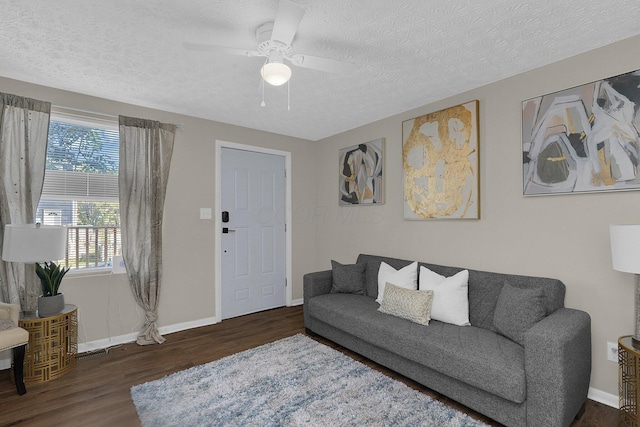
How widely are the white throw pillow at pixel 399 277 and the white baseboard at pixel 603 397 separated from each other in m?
1.35

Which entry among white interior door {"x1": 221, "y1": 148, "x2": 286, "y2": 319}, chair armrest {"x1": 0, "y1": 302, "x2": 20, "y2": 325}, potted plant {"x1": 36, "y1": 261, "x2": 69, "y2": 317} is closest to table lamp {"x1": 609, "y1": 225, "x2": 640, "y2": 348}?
white interior door {"x1": 221, "y1": 148, "x2": 286, "y2": 319}

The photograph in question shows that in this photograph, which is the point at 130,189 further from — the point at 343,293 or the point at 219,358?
the point at 343,293

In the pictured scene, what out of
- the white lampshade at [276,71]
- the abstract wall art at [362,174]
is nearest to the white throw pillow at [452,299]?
the abstract wall art at [362,174]

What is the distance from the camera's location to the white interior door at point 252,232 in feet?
12.9

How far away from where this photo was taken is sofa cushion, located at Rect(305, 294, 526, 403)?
5.98ft

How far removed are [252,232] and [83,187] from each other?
1876 mm

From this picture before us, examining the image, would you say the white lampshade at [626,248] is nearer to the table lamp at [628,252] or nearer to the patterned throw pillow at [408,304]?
the table lamp at [628,252]

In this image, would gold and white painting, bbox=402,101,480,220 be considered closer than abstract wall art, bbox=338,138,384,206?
Yes

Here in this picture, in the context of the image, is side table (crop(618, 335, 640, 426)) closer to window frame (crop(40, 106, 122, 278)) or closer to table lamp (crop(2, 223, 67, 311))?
table lamp (crop(2, 223, 67, 311))

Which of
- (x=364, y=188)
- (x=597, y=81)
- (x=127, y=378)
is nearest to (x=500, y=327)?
(x=597, y=81)

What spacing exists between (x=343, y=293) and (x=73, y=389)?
2440mm

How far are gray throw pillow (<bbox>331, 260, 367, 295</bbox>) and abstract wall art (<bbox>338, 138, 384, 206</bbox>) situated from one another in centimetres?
89

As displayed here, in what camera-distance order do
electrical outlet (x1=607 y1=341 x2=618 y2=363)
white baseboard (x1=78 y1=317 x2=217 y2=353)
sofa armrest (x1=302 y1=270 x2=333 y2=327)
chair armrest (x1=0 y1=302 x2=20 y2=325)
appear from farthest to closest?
1. sofa armrest (x1=302 y1=270 x2=333 y2=327)
2. white baseboard (x1=78 y1=317 x2=217 y2=353)
3. chair armrest (x1=0 y1=302 x2=20 y2=325)
4. electrical outlet (x1=607 y1=341 x2=618 y2=363)

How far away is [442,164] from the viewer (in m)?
3.02
